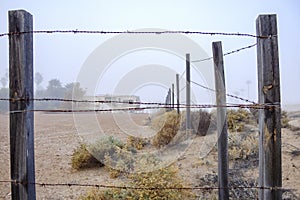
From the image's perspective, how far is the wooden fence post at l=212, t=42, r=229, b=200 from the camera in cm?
345

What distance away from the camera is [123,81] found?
7.55 meters

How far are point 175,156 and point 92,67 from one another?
3.27 m

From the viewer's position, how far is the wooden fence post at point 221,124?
A: 3447 millimetres

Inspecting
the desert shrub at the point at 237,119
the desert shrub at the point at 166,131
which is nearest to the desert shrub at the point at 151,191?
the desert shrub at the point at 166,131

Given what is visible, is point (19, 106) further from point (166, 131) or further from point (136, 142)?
point (166, 131)

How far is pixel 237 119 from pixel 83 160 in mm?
5455

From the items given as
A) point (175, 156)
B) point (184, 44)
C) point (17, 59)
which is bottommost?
point (175, 156)

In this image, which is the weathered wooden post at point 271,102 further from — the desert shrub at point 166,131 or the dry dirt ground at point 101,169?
the desert shrub at point 166,131

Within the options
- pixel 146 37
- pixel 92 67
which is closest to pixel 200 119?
pixel 146 37

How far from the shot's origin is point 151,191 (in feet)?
12.7

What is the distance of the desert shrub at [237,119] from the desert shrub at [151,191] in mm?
4883

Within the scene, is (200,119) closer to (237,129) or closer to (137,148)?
(237,129)

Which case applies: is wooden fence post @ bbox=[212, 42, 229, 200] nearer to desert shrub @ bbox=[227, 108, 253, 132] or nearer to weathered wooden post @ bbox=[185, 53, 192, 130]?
weathered wooden post @ bbox=[185, 53, 192, 130]

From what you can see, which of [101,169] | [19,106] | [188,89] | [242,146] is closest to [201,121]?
[188,89]
